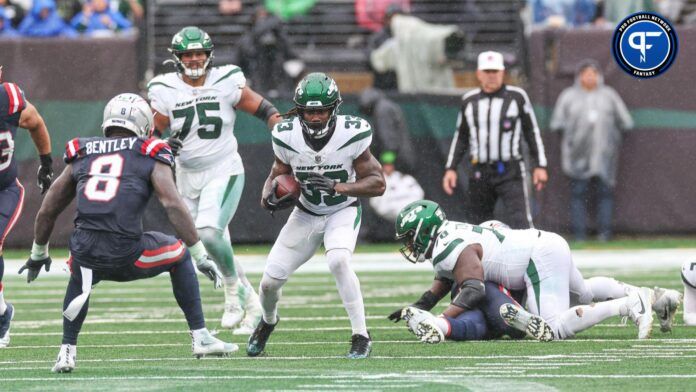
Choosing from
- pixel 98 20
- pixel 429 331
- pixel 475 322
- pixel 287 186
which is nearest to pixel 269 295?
pixel 287 186

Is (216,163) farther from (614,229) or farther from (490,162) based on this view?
(614,229)

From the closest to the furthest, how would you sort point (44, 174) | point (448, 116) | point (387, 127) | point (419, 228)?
point (419, 228), point (44, 174), point (387, 127), point (448, 116)

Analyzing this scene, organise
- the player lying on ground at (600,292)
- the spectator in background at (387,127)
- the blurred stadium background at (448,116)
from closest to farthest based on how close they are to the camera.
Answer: the player lying on ground at (600,292) < the spectator in background at (387,127) < the blurred stadium background at (448,116)

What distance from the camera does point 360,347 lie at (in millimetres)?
6957

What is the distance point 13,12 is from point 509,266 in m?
9.42

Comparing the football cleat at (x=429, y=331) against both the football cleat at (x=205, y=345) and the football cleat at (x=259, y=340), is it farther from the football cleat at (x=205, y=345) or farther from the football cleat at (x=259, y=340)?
the football cleat at (x=205, y=345)

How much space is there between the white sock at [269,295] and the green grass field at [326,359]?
19 centimetres

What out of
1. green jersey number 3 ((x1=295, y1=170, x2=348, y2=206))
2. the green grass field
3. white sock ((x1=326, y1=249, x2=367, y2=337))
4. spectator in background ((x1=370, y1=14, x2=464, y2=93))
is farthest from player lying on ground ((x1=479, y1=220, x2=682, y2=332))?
spectator in background ((x1=370, y1=14, x2=464, y2=93))

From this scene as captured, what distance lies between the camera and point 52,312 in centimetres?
1010

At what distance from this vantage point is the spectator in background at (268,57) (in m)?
15.3

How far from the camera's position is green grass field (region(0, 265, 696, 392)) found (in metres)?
5.90

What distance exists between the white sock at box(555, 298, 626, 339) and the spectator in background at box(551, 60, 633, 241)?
7.59 m

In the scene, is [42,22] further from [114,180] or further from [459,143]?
[114,180]

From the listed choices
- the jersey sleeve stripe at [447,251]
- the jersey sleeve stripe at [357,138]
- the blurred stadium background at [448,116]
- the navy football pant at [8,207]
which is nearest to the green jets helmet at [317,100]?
the jersey sleeve stripe at [357,138]
